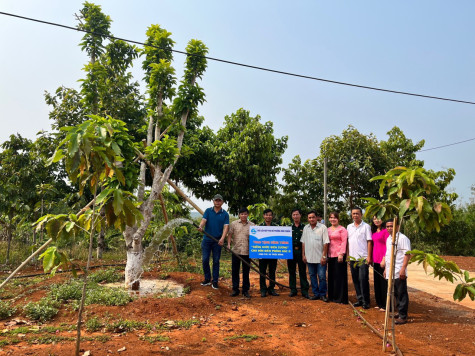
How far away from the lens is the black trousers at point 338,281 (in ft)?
21.4

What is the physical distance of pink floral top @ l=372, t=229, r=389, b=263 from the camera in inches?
243

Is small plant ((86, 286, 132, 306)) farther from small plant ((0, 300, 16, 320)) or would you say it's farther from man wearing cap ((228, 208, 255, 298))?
man wearing cap ((228, 208, 255, 298))

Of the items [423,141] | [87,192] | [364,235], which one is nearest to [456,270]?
[364,235]

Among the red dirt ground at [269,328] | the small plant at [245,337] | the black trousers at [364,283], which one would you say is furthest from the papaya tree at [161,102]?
the black trousers at [364,283]

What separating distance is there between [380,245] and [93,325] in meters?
4.68

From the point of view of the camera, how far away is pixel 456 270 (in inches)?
136

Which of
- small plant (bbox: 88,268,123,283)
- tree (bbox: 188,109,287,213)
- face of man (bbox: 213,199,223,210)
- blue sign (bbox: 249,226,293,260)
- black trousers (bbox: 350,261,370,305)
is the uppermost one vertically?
tree (bbox: 188,109,287,213)

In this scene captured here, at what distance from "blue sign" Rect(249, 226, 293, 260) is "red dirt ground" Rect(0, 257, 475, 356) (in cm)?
83

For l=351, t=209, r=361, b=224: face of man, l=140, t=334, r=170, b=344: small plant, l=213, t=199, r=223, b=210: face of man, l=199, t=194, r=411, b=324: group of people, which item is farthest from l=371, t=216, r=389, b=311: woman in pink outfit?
l=140, t=334, r=170, b=344: small plant

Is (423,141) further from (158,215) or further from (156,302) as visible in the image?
(156,302)

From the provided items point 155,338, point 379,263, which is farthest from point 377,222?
point 155,338

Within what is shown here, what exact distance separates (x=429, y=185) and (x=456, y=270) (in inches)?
34.2

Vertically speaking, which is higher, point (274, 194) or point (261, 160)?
point (261, 160)

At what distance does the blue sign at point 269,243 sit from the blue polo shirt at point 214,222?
23.7 inches
